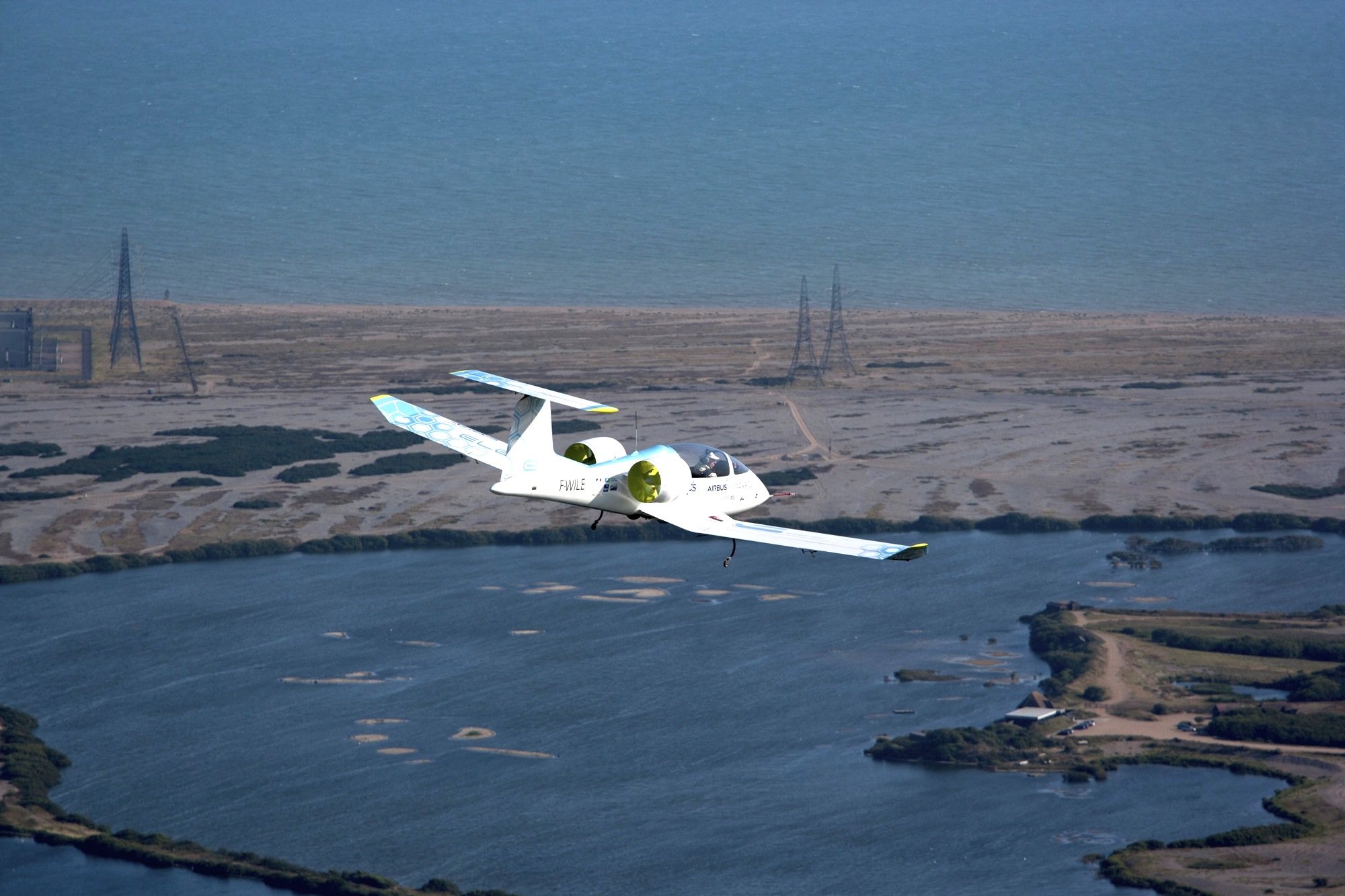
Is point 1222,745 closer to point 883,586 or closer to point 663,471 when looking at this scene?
point 883,586

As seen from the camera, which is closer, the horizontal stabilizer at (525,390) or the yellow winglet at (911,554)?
the yellow winglet at (911,554)

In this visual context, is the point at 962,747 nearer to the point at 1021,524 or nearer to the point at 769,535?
the point at 1021,524

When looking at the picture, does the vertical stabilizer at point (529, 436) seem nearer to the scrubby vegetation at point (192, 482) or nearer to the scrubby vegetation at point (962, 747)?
the scrubby vegetation at point (962, 747)

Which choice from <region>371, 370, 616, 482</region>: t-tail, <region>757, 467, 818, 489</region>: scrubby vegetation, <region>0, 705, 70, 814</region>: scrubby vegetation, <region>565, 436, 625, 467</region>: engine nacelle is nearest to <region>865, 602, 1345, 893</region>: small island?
<region>757, 467, 818, 489</region>: scrubby vegetation

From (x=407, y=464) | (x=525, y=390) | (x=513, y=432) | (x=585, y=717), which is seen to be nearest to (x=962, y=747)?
(x=585, y=717)

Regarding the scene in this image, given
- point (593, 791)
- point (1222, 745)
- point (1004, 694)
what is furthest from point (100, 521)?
point (1222, 745)

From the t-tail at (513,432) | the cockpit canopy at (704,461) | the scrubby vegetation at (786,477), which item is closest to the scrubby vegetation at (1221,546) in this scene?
the scrubby vegetation at (786,477)
